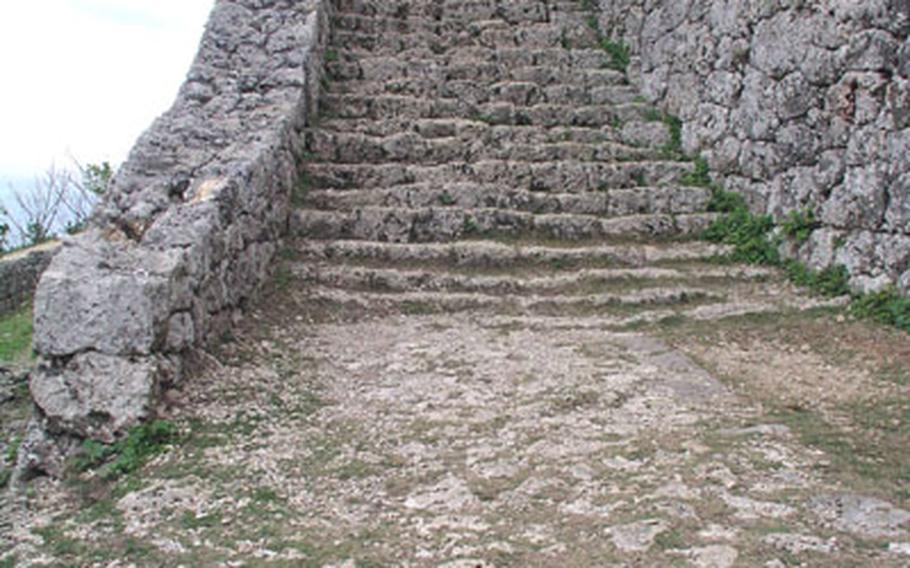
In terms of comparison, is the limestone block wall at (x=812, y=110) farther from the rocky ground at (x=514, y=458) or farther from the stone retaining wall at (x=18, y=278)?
the stone retaining wall at (x=18, y=278)

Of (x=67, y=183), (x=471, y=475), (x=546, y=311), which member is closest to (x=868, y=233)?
(x=546, y=311)

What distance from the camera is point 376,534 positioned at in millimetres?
2445

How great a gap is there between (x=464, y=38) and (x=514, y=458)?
18.6ft


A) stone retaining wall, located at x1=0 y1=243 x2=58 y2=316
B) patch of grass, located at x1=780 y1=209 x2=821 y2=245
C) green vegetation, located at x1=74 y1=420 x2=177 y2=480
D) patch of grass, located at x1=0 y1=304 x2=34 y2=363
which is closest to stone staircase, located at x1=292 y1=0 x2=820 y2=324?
patch of grass, located at x1=780 y1=209 x2=821 y2=245

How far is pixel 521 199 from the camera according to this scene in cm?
589

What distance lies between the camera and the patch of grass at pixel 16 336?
5.16 m

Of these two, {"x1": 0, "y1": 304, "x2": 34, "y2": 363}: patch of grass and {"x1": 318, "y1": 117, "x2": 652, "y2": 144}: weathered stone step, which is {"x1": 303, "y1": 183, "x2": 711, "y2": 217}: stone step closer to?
{"x1": 318, "y1": 117, "x2": 652, "y2": 144}: weathered stone step

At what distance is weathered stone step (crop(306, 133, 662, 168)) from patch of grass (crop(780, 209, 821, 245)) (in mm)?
1512

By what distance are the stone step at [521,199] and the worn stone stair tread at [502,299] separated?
929 millimetres

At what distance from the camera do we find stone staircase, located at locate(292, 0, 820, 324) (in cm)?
513

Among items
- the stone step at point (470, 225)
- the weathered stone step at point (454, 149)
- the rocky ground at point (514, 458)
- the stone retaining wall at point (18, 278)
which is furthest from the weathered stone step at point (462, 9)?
the rocky ground at point (514, 458)

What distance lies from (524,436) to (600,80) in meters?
5.02

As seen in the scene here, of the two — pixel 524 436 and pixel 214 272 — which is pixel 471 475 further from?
pixel 214 272

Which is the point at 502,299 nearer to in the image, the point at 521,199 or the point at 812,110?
the point at 521,199
